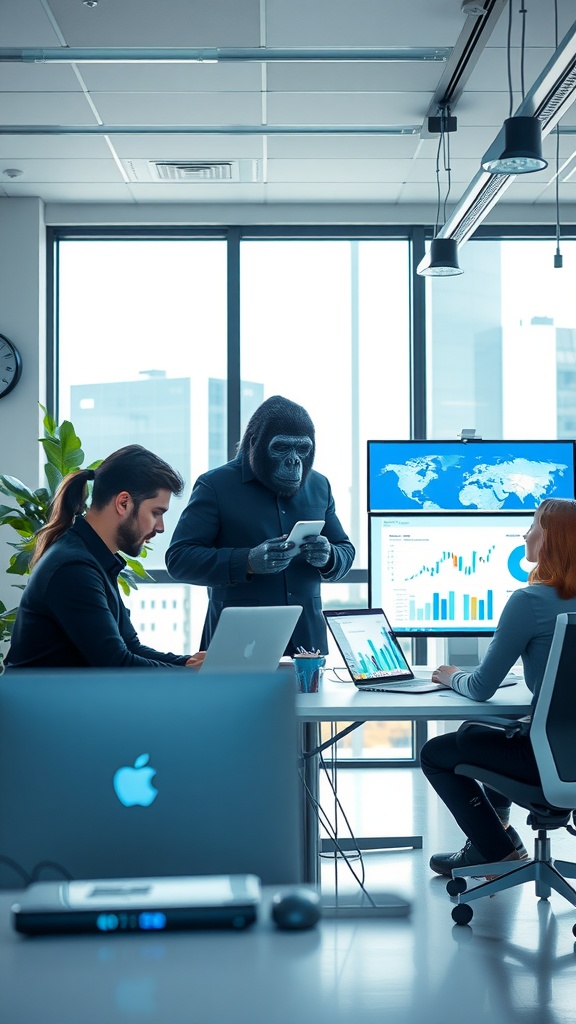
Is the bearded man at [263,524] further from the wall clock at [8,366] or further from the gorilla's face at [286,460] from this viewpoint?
the wall clock at [8,366]

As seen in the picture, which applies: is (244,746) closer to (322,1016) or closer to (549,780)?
(322,1016)

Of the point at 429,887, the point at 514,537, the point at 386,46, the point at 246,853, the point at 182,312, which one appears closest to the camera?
the point at 246,853

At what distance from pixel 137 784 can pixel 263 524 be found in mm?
2170

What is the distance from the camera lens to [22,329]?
17.1 ft

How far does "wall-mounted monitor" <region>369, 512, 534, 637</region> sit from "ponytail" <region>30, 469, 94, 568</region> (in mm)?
1777

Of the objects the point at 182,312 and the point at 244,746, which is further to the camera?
the point at 182,312

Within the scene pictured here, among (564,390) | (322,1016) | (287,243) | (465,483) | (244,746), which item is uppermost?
(287,243)

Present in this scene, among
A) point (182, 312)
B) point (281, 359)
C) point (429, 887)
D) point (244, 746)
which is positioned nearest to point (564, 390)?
point (281, 359)

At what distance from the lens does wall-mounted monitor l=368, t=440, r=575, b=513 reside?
4.05 metres

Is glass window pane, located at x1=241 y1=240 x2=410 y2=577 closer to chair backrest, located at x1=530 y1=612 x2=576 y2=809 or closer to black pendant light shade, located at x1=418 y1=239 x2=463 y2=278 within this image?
black pendant light shade, located at x1=418 y1=239 x2=463 y2=278

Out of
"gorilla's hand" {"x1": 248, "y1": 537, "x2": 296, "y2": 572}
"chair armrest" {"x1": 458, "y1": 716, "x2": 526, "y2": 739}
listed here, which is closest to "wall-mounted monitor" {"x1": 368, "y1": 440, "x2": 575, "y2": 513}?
"gorilla's hand" {"x1": 248, "y1": 537, "x2": 296, "y2": 572}

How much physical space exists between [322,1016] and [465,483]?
10.9 ft

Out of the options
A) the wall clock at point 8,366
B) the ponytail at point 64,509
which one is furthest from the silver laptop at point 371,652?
the wall clock at point 8,366

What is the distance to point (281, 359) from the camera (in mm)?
5512
